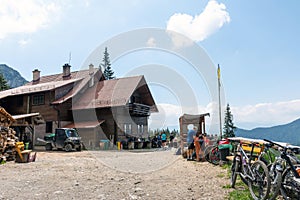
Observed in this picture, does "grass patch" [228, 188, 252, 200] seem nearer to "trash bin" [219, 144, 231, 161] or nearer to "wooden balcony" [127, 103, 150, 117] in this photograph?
"trash bin" [219, 144, 231, 161]

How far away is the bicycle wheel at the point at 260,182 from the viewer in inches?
178

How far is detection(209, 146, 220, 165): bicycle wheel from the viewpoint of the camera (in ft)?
34.3

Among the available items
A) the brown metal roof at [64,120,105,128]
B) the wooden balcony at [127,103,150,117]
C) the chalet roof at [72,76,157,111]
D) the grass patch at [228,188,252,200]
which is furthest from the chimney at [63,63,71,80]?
the grass patch at [228,188,252,200]

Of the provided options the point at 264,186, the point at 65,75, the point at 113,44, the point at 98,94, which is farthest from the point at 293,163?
the point at 65,75

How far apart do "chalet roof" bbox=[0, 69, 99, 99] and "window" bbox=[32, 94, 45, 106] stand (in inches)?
27.2

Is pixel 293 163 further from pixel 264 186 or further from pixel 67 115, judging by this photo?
pixel 67 115

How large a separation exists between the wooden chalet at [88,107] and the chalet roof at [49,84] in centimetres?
12

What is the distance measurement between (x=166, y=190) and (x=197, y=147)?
6031 mm

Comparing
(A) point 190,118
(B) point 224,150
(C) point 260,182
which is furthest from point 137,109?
(C) point 260,182

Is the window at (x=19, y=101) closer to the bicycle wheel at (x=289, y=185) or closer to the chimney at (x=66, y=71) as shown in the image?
the chimney at (x=66, y=71)

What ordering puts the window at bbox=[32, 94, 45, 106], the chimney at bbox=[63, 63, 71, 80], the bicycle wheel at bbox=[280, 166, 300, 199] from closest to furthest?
1. the bicycle wheel at bbox=[280, 166, 300, 199]
2. the window at bbox=[32, 94, 45, 106]
3. the chimney at bbox=[63, 63, 71, 80]

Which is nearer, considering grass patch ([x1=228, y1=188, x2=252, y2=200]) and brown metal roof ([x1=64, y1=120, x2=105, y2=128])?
grass patch ([x1=228, y1=188, x2=252, y2=200])

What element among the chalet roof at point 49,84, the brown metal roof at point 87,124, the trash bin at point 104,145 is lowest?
the trash bin at point 104,145

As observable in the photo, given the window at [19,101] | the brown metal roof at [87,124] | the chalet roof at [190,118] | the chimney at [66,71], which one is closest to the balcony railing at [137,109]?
the brown metal roof at [87,124]
